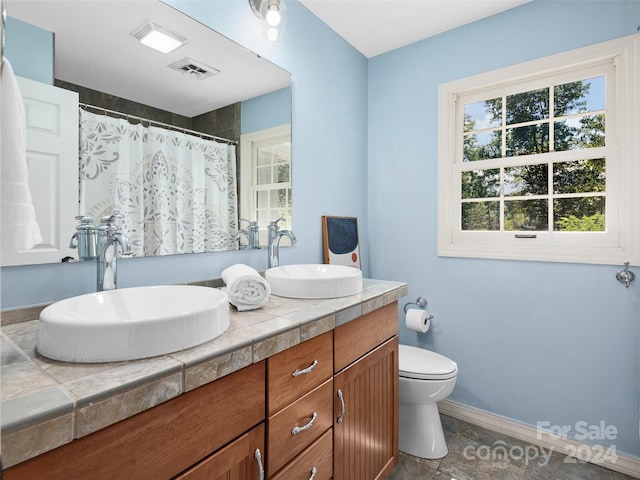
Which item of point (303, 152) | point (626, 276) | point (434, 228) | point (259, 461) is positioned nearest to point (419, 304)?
point (434, 228)

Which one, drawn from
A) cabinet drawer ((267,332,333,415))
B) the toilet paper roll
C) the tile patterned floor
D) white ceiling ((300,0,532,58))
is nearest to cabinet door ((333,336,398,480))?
cabinet drawer ((267,332,333,415))

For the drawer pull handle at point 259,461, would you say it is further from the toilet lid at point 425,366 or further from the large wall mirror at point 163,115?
the toilet lid at point 425,366

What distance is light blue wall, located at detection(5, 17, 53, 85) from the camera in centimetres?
93

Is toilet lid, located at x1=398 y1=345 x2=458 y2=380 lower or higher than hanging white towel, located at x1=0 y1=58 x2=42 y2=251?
lower

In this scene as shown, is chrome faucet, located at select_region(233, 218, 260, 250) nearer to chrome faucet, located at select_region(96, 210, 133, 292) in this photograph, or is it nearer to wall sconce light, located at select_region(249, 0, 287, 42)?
chrome faucet, located at select_region(96, 210, 133, 292)

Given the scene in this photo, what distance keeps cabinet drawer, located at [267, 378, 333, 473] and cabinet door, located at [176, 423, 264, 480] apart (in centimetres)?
4

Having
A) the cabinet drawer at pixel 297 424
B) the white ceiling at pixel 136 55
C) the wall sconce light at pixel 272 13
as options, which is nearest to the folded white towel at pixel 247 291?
the cabinet drawer at pixel 297 424

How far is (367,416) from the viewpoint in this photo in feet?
4.41

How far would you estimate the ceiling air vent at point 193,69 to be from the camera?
1.32 meters

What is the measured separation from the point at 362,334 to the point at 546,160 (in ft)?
5.00

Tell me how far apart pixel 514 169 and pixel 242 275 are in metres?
1.80

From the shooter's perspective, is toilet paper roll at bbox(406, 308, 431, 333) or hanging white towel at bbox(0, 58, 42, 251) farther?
toilet paper roll at bbox(406, 308, 431, 333)

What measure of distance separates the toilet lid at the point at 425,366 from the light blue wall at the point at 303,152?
2.38 ft

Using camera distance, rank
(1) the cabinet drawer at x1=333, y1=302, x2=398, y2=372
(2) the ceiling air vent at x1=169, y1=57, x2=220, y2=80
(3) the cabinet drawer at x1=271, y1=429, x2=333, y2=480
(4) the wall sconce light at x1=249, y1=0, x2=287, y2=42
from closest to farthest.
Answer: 1. (3) the cabinet drawer at x1=271, y1=429, x2=333, y2=480
2. (1) the cabinet drawer at x1=333, y1=302, x2=398, y2=372
3. (2) the ceiling air vent at x1=169, y1=57, x2=220, y2=80
4. (4) the wall sconce light at x1=249, y1=0, x2=287, y2=42
